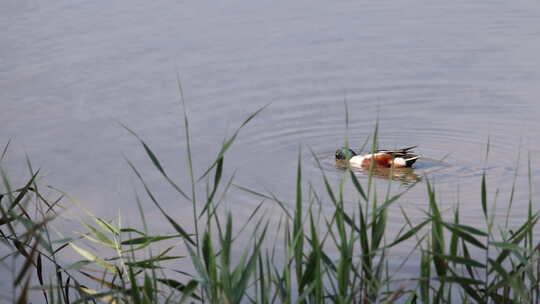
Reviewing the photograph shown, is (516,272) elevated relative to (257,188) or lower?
elevated

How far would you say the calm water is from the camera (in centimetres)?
680

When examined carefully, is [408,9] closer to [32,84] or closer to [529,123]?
[529,123]

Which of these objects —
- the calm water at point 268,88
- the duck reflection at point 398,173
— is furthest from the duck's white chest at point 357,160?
the calm water at point 268,88

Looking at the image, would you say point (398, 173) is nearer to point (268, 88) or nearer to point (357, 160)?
point (357, 160)

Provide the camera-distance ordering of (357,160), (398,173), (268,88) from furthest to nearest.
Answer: (268,88) < (357,160) < (398,173)

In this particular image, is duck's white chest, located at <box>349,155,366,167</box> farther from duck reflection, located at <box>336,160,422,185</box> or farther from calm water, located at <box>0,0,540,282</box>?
calm water, located at <box>0,0,540,282</box>

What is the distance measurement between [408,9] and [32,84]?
14.2ft

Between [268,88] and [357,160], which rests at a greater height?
[268,88]

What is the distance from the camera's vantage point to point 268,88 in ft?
28.0

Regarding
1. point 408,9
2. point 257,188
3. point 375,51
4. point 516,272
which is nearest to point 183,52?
point 375,51

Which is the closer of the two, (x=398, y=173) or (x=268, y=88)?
(x=398, y=173)

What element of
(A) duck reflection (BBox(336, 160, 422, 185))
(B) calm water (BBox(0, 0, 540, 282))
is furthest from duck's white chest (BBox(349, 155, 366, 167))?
(B) calm water (BBox(0, 0, 540, 282))

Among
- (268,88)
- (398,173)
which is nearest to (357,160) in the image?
(398,173)

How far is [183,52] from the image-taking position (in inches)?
377
